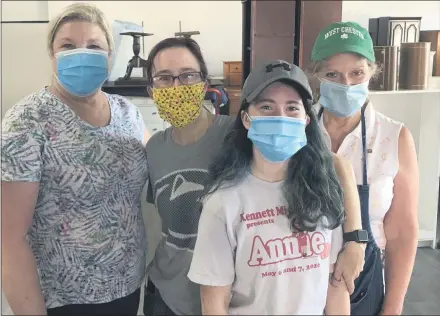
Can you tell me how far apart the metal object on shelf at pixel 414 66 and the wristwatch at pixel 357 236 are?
62 centimetres

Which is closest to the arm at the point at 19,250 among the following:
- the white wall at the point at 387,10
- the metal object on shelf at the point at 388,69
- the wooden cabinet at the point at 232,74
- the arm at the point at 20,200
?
the arm at the point at 20,200

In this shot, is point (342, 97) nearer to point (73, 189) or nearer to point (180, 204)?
point (180, 204)

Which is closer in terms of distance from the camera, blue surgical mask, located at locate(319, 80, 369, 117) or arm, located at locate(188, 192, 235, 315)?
arm, located at locate(188, 192, 235, 315)

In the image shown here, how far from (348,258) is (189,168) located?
1.07 ft

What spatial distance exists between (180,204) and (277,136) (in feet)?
0.78

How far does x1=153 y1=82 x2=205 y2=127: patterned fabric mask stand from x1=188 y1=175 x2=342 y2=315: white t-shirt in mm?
199

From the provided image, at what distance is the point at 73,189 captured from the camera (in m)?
0.84

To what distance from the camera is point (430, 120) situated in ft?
3.93

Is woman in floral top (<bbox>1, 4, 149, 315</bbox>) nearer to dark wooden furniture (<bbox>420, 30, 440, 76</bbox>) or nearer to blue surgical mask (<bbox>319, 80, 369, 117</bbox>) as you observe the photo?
blue surgical mask (<bbox>319, 80, 369, 117</bbox>)

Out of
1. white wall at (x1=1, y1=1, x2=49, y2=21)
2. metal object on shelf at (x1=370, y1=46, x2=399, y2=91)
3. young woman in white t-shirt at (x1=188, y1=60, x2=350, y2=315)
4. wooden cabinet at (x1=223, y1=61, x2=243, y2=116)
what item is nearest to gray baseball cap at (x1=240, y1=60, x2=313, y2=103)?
young woman in white t-shirt at (x1=188, y1=60, x2=350, y2=315)

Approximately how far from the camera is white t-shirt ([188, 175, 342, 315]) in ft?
2.39

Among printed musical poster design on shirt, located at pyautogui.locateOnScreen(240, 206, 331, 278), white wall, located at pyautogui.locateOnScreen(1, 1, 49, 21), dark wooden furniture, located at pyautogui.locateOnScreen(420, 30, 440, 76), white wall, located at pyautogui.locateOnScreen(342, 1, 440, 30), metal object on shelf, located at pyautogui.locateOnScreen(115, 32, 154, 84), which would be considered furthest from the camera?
metal object on shelf, located at pyautogui.locateOnScreen(115, 32, 154, 84)

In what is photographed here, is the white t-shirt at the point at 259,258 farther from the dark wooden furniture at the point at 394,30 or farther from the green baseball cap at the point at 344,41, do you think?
the dark wooden furniture at the point at 394,30

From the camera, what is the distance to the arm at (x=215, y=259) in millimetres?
735
